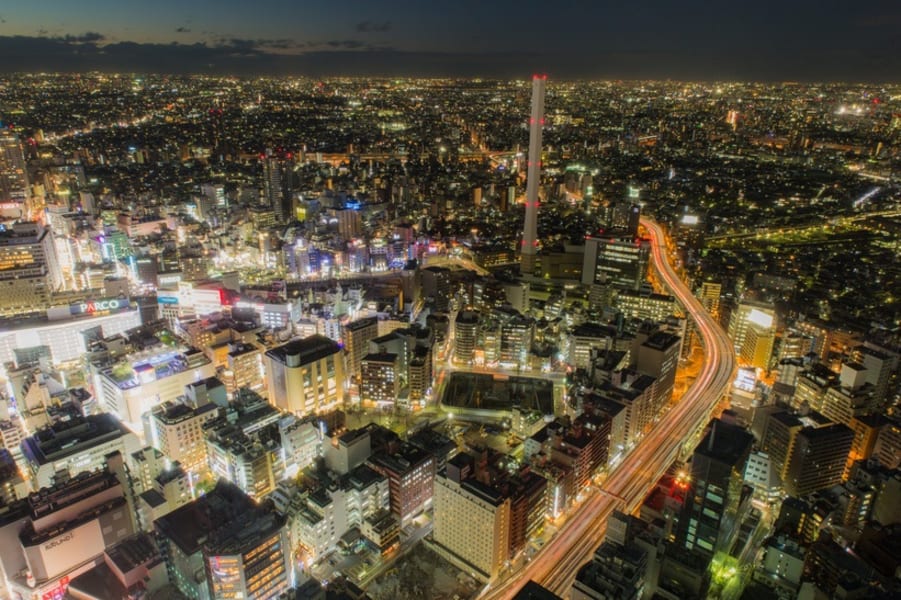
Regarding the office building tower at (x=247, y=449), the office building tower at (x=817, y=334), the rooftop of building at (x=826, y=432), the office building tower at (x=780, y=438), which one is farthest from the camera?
the office building tower at (x=817, y=334)

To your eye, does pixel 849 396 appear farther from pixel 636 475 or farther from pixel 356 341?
pixel 356 341

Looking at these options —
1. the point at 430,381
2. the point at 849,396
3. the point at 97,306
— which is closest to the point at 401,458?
the point at 430,381

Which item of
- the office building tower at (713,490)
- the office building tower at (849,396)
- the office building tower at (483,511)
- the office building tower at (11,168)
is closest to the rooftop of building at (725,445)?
the office building tower at (713,490)

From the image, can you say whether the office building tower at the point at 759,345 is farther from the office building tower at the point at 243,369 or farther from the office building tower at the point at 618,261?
the office building tower at the point at 243,369

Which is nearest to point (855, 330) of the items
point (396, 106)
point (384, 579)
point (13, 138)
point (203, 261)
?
point (384, 579)

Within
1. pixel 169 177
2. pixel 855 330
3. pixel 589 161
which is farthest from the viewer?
pixel 589 161

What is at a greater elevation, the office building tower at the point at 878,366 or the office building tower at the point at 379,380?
the office building tower at the point at 878,366

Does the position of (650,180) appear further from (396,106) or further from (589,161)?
(396,106)
